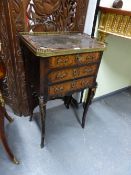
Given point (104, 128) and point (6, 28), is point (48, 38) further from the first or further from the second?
point (104, 128)

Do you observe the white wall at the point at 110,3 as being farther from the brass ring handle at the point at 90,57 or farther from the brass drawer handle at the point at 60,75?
the brass drawer handle at the point at 60,75

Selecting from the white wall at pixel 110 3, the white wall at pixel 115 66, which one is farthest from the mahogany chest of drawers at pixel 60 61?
the white wall at pixel 115 66

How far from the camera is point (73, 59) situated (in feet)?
3.46

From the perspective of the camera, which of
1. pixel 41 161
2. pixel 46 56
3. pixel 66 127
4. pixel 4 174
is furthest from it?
pixel 66 127

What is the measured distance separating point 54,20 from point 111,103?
113 centimetres

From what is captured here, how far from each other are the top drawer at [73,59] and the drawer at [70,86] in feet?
0.46

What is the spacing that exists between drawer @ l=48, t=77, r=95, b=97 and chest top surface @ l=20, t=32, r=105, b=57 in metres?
0.23

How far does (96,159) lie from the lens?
129 centimetres

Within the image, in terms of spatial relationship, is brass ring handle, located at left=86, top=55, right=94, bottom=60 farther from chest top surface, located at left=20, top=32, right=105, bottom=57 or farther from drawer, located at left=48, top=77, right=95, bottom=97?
drawer, located at left=48, top=77, right=95, bottom=97

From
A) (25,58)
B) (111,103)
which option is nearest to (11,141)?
(25,58)

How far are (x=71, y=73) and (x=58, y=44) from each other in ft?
0.65

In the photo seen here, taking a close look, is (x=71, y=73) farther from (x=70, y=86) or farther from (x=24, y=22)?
(x=24, y=22)

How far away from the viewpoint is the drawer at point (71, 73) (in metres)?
1.05

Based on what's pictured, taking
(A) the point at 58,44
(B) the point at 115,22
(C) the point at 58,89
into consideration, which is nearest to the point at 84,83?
(C) the point at 58,89
